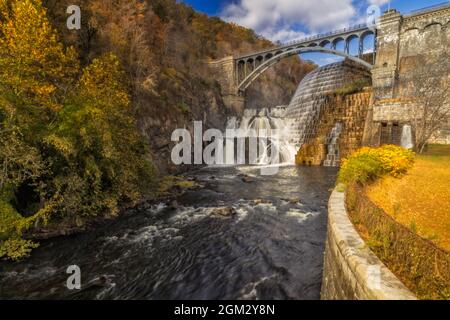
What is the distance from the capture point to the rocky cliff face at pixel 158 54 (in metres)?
20.8

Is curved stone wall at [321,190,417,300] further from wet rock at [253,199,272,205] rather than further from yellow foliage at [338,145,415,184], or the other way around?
wet rock at [253,199,272,205]

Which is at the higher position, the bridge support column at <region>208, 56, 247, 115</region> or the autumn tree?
the bridge support column at <region>208, 56, 247, 115</region>

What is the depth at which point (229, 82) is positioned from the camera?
47844 millimetres

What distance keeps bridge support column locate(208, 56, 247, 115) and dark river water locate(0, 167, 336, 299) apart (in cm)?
3360

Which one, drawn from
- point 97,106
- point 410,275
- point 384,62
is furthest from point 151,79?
point 384,62

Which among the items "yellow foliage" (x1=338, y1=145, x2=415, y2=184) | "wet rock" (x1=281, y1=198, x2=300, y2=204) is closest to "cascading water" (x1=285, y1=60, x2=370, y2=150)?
"wet rock" (x1=281, y1=198, x2=300, y2=204)

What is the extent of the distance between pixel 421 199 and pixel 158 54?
31704mm

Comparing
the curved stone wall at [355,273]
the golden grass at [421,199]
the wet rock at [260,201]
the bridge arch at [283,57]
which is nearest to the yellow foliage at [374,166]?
the golden grass at [421,199]

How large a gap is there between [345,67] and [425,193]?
33.9 m

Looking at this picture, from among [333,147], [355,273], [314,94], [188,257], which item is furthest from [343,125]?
[355,273]

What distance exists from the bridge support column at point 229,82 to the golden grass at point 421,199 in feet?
117

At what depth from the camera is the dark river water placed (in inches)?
292

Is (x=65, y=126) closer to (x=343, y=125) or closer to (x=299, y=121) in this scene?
(x=343, y=125)

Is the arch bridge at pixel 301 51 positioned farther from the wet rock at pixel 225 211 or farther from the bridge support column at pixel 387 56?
the wet rock at pixel 225 211
